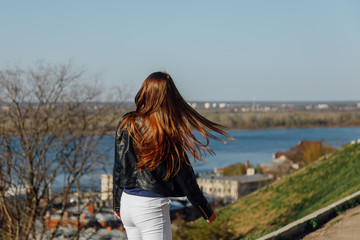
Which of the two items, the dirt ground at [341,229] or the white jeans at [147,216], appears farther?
the dirt ground at [341,229]

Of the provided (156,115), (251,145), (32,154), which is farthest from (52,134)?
(251,145)

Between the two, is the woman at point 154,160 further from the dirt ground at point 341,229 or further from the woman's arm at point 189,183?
the dirt ground at point 341,229

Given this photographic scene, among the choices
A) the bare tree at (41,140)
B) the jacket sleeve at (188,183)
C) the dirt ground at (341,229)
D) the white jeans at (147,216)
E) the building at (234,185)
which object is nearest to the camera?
the white jeans at (147,216)

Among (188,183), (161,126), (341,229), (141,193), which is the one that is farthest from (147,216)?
(341,229)

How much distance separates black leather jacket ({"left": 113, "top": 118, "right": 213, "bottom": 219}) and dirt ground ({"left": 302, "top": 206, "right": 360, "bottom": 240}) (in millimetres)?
3224

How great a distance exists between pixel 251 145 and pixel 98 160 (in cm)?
12343

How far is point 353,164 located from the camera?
15250 mm

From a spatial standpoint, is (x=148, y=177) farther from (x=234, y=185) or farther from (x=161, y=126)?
(x=234, y=185)

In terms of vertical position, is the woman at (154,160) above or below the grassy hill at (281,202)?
above

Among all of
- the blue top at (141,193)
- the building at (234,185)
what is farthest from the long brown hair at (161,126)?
the building at (234,185)

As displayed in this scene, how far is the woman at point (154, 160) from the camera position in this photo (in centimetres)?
254

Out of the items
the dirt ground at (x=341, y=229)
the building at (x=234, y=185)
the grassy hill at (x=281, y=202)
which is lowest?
the building at (x=234, y=185)

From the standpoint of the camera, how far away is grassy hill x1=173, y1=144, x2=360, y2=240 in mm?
15109

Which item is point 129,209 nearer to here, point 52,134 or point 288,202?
point 52,134
